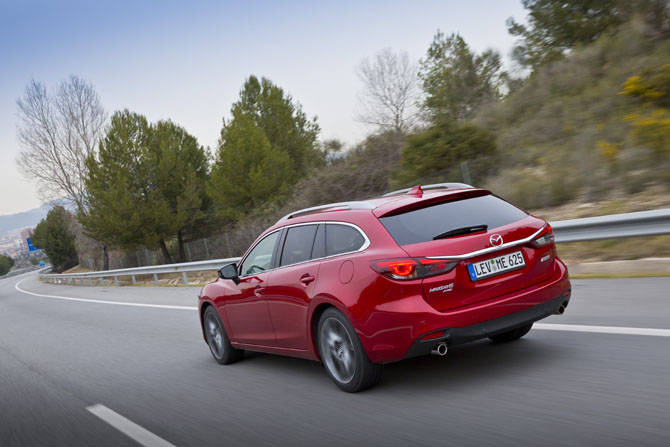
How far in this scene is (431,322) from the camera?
14.4 feet

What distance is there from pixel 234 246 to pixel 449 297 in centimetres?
2401

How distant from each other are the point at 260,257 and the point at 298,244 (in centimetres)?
75

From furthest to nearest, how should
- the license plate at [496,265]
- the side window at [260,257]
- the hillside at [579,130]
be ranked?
the hillside at [579,130], the side window at [260,257], the license plate at [496,265]

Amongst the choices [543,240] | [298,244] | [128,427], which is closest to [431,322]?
[543,240]

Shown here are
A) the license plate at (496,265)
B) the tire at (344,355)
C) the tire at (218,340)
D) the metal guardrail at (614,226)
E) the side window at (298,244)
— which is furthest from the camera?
the metal guardrail at (614,226)

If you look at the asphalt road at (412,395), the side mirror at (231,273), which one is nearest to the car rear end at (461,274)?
the asphalt road at (412,395)

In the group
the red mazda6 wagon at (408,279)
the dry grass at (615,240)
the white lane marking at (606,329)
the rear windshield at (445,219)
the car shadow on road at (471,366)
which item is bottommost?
the white lane marking at (606,329)

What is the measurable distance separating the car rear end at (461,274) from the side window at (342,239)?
24 cm

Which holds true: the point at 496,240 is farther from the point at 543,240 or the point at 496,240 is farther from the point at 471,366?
the point at 471,366

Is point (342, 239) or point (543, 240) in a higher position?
point (342, 239)

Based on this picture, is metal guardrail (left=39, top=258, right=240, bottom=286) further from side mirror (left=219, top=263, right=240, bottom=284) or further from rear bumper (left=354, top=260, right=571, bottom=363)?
rear bumper (left=354, top=260, right=571, bottom=363)

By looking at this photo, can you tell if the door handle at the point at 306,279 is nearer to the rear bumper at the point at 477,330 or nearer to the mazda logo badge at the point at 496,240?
the rear bumper at the point at 477,330

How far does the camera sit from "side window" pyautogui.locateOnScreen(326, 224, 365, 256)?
4941 millimetres

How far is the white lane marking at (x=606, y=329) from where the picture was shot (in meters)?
5.41
